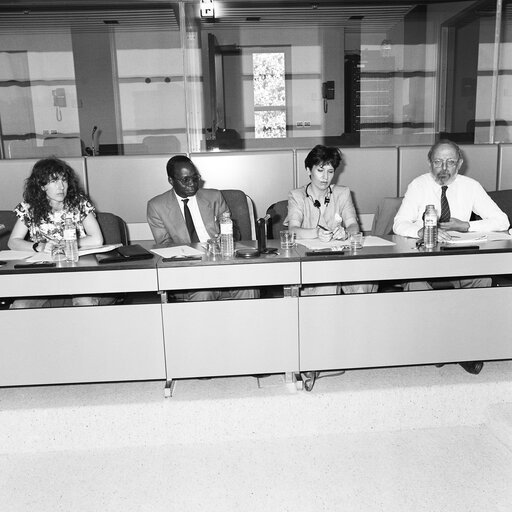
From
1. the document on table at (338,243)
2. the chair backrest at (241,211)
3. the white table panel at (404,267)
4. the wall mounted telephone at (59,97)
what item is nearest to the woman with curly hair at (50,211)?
the chair backrest at (241,211)

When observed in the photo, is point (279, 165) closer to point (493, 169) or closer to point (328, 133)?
point (493, 169)

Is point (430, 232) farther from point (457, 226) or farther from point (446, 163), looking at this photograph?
point (446, 163)

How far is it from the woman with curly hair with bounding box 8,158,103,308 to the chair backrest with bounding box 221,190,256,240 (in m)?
0.85

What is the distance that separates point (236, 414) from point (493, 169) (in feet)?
8.89

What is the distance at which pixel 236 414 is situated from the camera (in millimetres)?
2436

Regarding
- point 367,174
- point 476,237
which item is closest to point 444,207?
point 476,237

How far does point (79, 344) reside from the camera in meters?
2.35

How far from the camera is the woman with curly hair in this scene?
2.86m

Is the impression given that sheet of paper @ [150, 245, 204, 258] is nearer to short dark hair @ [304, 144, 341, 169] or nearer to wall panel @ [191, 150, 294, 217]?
short dark hair @ [304, 144, 341, 169]

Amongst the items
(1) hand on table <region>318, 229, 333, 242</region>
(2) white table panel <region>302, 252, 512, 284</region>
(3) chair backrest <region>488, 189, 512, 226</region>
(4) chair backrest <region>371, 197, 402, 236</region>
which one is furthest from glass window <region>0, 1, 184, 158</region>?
(2) white table panel <region>302, 252, 512, 284</region>

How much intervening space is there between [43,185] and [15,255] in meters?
0.47

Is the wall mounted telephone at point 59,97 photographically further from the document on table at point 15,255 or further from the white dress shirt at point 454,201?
the white dress shirt at point 454,201

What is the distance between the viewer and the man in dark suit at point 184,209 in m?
3.07

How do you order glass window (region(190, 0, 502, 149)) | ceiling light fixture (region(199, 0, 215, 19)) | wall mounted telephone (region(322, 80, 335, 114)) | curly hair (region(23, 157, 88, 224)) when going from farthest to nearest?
wall mounted telephone (region(322, 80, 335, 114)) → glass window (region(190, 0, 502, 149)) → ceiling light fixture (region(199, 0, 215, 19)) → curly hair (region(23, 157, 88, 224))
